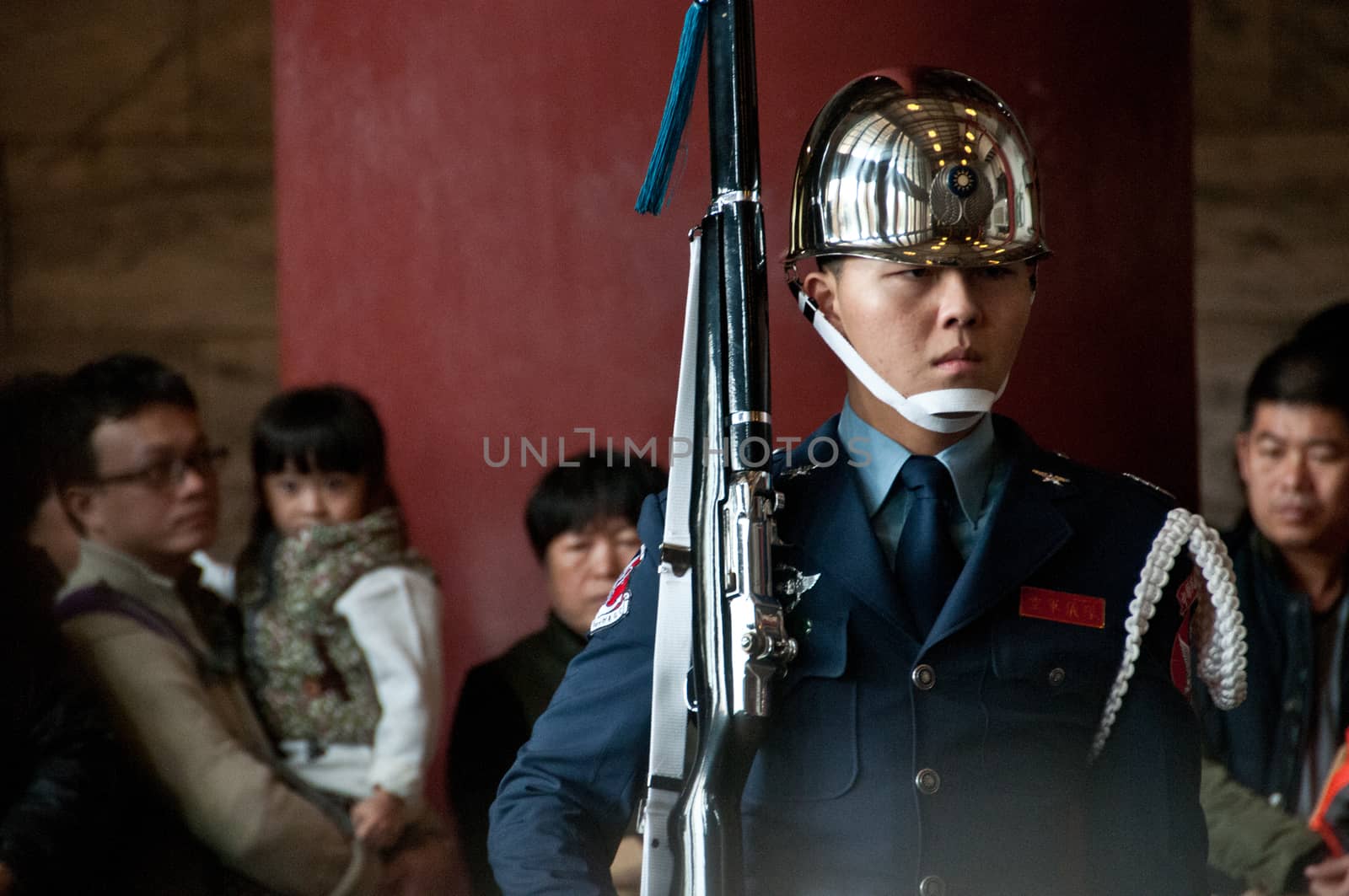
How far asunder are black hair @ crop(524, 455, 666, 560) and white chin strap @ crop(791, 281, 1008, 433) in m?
0.85

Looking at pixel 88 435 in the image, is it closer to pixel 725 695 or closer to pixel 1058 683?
pixel 725 695

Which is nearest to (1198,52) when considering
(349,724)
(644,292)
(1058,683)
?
(644,292)

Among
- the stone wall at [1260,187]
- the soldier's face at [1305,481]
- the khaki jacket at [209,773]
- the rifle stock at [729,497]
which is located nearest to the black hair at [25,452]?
the khaki jacket at [209,773]

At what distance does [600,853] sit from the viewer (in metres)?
1.32

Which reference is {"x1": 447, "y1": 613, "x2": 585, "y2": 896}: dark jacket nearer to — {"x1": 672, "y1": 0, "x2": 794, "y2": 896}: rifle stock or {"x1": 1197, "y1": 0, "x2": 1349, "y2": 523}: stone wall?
{"x1": 672, "y1": 0, "x2": 794, "y2": 896}: rifle stock

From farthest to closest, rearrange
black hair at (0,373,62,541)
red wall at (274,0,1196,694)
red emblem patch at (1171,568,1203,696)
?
black hair at (0,373,62,541)
red wall at (274,0,1196,694)
red emblem patch at (1171,568,1203,696)

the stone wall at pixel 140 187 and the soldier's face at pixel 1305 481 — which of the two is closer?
the soldier's face at pixel 1305 481

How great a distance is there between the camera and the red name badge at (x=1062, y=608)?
1.34m

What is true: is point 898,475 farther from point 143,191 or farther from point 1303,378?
point 143,191

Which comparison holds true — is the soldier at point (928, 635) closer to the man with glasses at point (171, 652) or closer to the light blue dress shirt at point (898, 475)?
the light blue dress shirt at point (898, 475)

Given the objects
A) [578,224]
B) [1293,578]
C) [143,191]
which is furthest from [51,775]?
[143,191]

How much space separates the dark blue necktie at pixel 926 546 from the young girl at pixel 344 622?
117 cm

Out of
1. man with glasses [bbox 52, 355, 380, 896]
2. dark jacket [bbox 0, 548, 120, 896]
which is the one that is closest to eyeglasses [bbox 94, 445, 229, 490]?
man with glasses [bbox 52, 355, 380, 896]

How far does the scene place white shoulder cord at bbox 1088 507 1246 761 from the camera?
1.33 meters
